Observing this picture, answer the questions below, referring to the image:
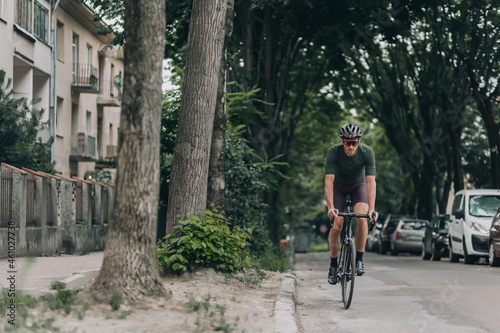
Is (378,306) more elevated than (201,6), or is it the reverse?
(201,6)

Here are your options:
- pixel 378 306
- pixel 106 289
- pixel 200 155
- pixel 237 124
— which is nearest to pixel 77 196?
pixel 237 124

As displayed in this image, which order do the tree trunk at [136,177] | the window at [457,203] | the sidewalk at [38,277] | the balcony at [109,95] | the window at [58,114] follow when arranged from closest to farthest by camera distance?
the tree trunk at [136,177]
the sidewalk at [38,277]
the window at [457,203]
the window at [58,114]
the balcony at [109,95]

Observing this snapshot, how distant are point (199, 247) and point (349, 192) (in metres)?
2.34

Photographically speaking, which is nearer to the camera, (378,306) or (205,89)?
(378,306)

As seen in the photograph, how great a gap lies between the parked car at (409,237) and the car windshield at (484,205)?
12.0 meters

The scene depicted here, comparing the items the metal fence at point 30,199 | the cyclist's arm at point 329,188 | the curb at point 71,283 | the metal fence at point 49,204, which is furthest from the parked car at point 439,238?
the cyclist's arm at point 329,188

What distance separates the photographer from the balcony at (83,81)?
3631cm

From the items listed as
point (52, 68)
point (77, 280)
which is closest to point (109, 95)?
point (52, 68)

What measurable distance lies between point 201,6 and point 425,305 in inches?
205

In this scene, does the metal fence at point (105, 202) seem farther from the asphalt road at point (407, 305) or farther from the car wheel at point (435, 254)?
the asphalt road at point (407, 305)

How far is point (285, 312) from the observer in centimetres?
859

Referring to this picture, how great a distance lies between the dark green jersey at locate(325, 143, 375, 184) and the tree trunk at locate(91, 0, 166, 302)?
98.5 inches

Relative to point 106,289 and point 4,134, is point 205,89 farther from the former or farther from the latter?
point 4,134

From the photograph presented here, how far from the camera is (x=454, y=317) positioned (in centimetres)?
881
